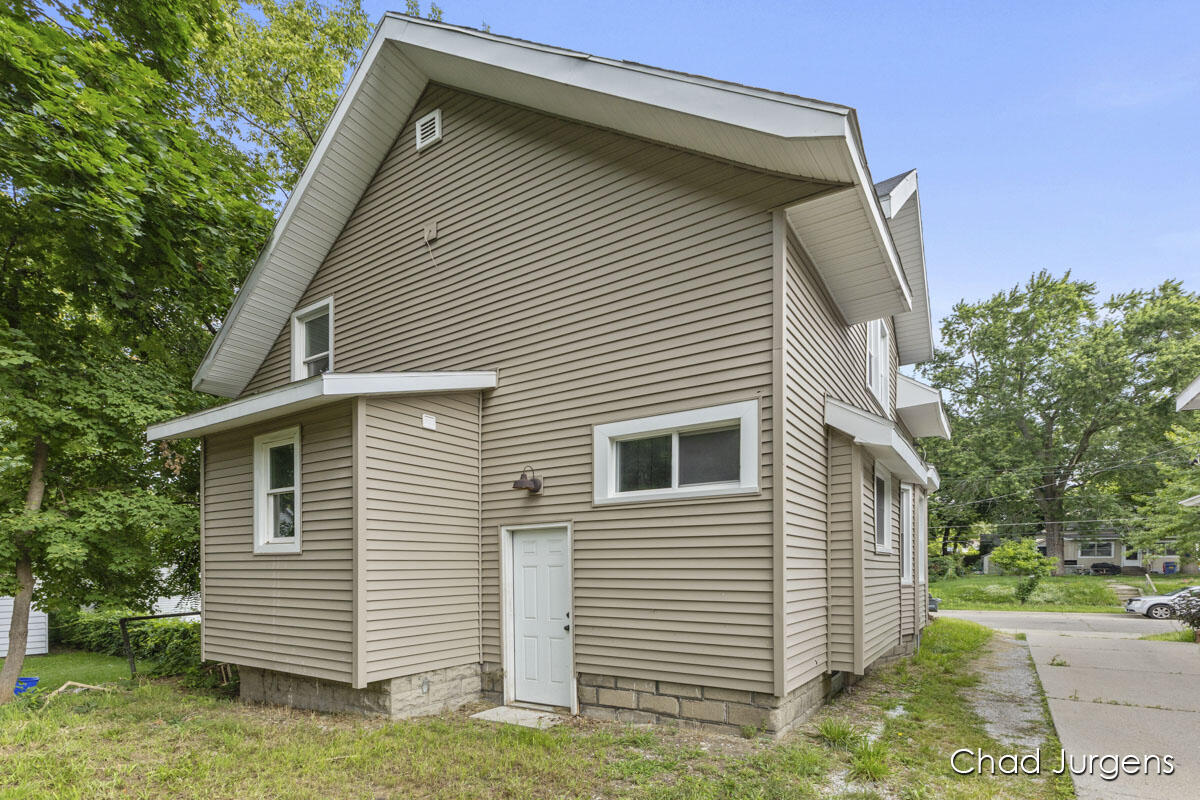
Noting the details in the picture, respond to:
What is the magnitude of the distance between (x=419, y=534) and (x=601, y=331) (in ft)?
9.32

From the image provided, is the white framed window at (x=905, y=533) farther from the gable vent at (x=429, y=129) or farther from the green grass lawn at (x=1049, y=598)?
the green grass lawn at (x=1049, y=598)

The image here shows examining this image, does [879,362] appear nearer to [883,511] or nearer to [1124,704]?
[883,511]

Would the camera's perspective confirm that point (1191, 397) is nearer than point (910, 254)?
Yes

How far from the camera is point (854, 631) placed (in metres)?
6.52

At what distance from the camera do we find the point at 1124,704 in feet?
22.2

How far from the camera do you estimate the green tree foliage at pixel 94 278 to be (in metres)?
7.88

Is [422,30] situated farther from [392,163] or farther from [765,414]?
[765,414]

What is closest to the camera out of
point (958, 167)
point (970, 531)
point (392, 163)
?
point (392, 163)

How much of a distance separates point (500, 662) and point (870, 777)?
12.6 feet

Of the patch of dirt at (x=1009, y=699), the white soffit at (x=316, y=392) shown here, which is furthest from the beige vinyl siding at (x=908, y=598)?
the white soffit at (x=316, y=392)

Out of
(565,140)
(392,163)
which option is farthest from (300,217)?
(565,140)

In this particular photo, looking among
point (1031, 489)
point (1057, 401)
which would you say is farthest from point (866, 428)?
point (1031, 489)

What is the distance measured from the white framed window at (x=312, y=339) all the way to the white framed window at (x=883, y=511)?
7770 millimetres

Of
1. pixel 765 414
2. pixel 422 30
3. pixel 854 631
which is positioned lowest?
pixel 854 631
